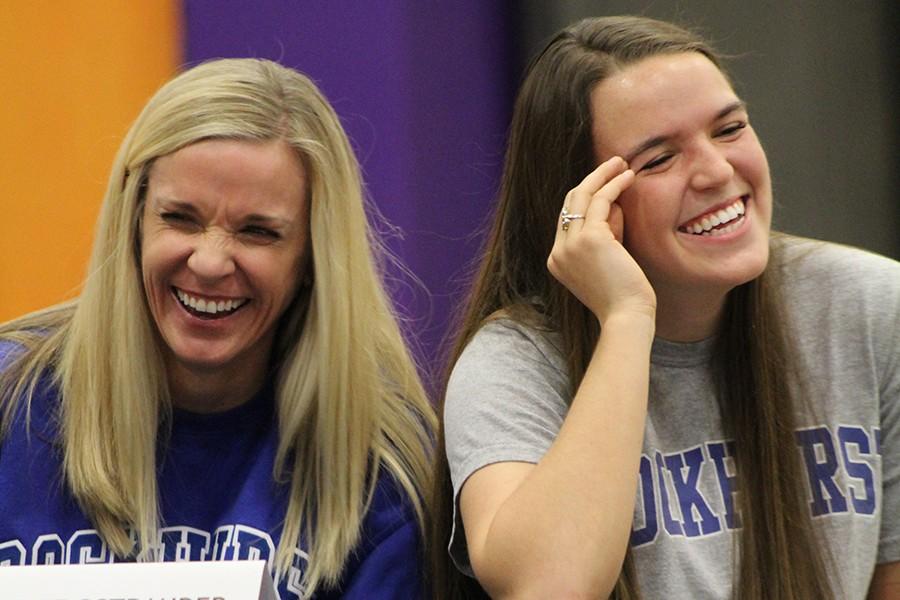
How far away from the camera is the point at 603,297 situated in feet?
4.34

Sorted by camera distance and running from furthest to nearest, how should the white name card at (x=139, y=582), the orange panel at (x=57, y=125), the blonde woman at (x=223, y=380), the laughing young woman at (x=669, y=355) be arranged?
the orange panel at (x=57, y=125)
the blonde woman at (x=223, y=380)
the laughing young woman at (x=669, y=355)
the white name card at (x=139, y=582)

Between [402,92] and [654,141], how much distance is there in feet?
2.71

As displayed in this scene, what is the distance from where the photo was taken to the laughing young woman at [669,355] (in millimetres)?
1281

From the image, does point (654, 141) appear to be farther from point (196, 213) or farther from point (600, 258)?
point (196, 213)

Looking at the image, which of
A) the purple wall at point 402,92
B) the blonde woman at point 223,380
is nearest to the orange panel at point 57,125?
the purple wall at point 402,92

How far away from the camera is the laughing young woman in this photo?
128 cm

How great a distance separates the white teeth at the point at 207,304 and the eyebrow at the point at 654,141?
47 cm


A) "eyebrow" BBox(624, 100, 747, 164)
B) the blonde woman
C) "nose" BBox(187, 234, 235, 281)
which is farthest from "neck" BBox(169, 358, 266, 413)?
"eyebrow" BBox(624, 100, 747, 164)

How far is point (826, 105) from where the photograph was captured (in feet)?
7.75

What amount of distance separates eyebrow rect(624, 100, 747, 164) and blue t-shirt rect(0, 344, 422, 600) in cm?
45

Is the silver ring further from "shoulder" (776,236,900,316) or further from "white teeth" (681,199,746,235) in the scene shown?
"shoulder" (776,236,900,316)

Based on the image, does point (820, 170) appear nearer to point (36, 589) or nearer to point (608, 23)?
point (608, 23)

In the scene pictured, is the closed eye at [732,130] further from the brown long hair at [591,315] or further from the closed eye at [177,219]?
the closed eye at [177,219]

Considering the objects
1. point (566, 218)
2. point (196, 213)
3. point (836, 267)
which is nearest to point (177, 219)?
point (196, 213)
